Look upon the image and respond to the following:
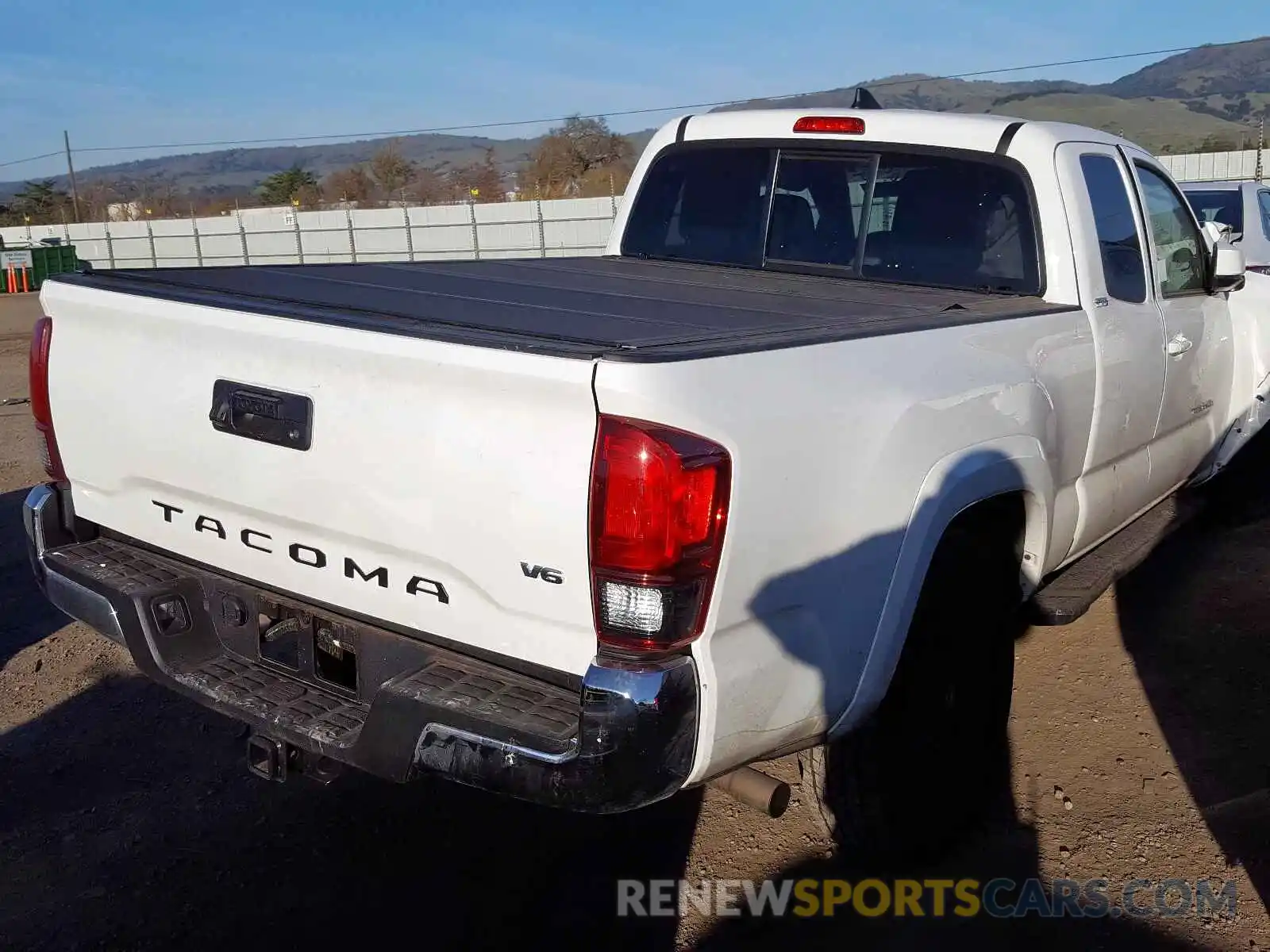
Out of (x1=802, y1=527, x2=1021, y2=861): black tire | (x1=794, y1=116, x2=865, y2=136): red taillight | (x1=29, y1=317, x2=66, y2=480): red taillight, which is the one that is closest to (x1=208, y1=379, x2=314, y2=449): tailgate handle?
(x1=29, y1=317, x2=66, y2=480): red taillight

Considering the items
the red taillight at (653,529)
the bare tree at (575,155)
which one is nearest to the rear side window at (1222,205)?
the red taillight at (653,529)

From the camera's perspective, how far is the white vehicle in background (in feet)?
30.0

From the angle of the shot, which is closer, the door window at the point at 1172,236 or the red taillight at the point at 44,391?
the red taillight at the point at 44,391

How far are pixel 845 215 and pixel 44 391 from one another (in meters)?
2.87

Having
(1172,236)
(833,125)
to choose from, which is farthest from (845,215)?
(1172,236)

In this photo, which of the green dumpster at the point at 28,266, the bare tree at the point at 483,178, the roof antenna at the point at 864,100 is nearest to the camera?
the roof antenna at the point at 864,100

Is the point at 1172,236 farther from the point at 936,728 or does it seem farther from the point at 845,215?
the point at 936,728

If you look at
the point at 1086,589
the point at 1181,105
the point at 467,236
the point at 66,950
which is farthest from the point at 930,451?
the point at 1181,105

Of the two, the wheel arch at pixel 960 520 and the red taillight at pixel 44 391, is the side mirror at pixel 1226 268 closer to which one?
the wheel arch at pixel 960 520

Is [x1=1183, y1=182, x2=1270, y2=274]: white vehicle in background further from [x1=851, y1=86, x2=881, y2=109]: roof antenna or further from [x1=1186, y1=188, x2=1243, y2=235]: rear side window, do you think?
[x1=851, y1=86, x2=881, y2=109]: roof antenna

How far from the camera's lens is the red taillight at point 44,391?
334cm

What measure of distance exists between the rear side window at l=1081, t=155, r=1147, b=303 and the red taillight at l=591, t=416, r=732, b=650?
242 cm

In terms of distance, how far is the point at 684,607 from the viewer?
236cm

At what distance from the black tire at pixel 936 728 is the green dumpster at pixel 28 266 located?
3487 cm
